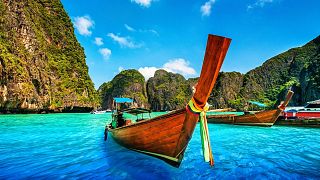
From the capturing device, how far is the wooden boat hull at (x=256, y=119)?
21.2 metres

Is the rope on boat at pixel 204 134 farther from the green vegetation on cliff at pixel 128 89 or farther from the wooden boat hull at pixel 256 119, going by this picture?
the green vegetation on cliff at pixel 128 89

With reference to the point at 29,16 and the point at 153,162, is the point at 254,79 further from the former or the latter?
the point at 153,162

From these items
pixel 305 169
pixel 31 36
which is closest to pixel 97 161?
pixel 305 169

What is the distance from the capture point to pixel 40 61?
60844mm

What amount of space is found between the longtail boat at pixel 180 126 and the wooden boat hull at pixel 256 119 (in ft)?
57.0

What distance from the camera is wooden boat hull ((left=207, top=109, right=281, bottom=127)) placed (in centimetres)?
Answer: 2115

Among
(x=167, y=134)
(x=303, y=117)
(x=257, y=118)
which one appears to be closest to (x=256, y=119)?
(x=257, y=118)

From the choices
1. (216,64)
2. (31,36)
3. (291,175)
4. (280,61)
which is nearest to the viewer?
(216,64)

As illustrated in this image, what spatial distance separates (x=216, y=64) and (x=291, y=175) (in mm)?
4876

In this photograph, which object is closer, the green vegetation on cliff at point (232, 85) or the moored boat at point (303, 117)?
the moored boat at point (303, 117)

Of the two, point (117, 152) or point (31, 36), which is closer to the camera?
point (117, 152)

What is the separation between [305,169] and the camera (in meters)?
6.98

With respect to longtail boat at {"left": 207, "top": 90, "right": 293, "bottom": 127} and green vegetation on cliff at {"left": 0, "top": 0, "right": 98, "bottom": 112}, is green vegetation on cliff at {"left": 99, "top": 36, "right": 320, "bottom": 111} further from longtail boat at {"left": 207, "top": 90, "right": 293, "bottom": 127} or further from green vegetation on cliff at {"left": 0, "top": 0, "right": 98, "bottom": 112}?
longtail boat at {"left": 207, "top": 90, "right": 293, "bottom": 127}

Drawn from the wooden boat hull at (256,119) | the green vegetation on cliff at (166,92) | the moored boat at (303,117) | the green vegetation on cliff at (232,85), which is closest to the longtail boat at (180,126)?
the wooden boat hull at (256,119)
